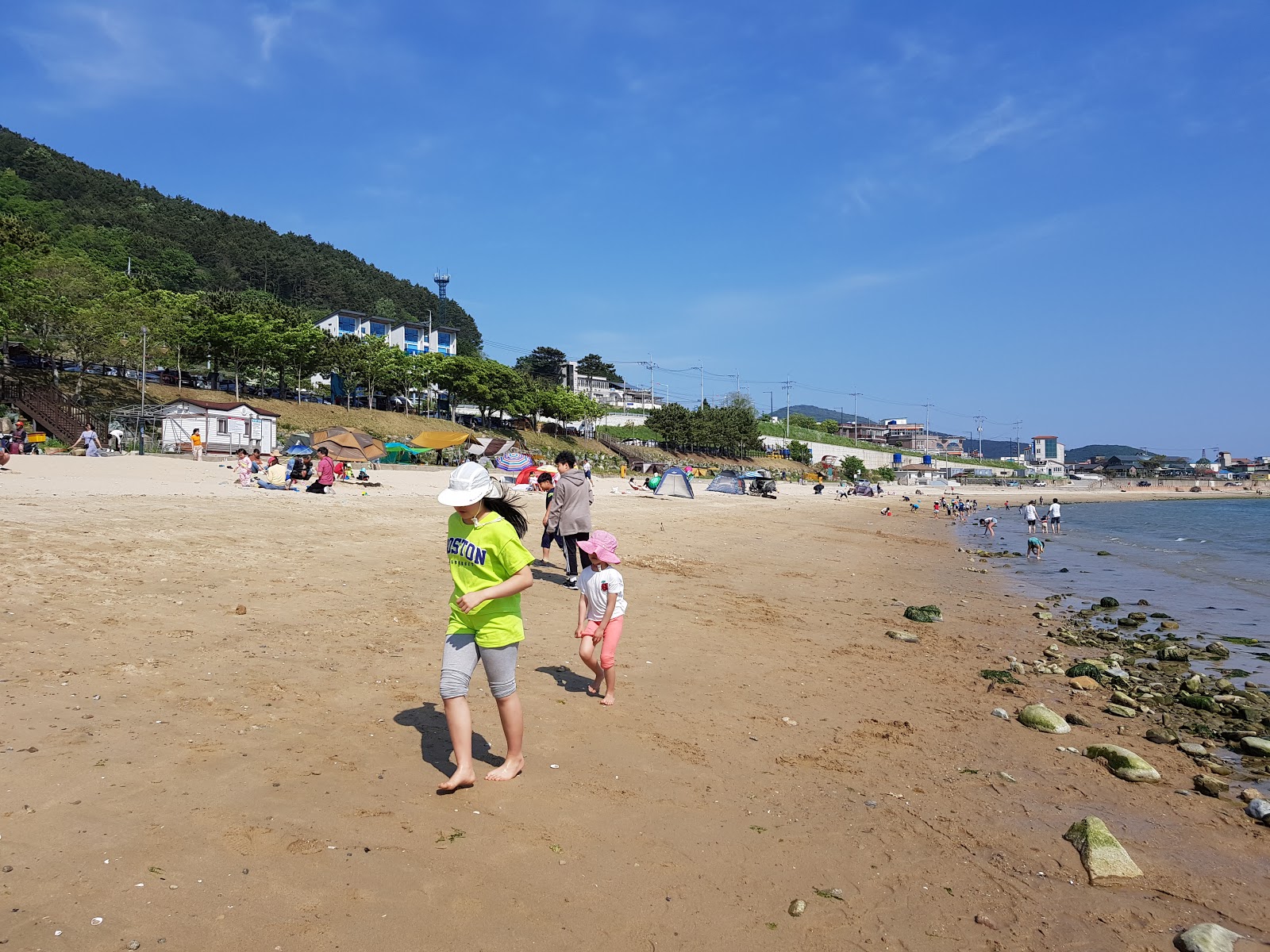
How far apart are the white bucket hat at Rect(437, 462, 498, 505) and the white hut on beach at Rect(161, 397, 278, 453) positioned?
37909 millimetres

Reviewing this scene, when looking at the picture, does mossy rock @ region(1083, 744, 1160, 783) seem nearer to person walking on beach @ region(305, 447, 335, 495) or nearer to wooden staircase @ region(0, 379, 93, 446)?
person walking on beach @ region(305, 447, 335, 495)

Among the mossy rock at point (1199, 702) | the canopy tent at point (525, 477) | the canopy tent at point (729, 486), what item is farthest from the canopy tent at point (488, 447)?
the mossy rock at point (1199, 702)

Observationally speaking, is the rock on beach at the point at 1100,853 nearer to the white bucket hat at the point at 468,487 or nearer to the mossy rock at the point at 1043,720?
the mossy rock at the point at 1043,720

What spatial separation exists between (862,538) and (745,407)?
7341 centimetres

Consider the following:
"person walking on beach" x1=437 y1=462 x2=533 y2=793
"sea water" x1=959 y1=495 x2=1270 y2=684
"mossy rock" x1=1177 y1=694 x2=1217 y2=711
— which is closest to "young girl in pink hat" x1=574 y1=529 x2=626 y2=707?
"person walking on beach" x1=437 y1=462 x2=533 y2=793

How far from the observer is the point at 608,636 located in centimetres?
630

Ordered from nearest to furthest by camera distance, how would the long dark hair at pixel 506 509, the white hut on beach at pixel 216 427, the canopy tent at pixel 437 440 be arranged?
the long dark hair at pixel 506 509
the white hut on beach at pixel 216 427
the canopy tent at pixel 437 440

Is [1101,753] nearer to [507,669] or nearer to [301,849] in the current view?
[507,669]

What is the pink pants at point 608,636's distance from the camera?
20.4ft

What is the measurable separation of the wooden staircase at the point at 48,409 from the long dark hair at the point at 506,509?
37929 mm

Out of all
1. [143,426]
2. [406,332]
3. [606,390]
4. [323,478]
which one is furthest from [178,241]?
[323,478]

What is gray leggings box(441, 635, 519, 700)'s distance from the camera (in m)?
4.40

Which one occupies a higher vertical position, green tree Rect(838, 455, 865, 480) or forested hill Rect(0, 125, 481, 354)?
forested hill Rect(0, 125, 481, 354)

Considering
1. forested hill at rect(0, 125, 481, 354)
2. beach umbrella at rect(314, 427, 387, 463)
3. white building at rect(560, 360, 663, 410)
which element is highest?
forested hill at rect(0, 125, 481, 354)
